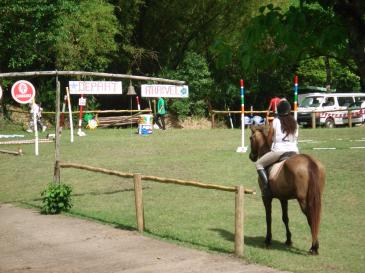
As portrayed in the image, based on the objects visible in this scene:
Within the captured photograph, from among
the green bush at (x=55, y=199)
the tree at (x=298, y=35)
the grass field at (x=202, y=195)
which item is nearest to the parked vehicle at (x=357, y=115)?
the grass field at (x=202, y=195)

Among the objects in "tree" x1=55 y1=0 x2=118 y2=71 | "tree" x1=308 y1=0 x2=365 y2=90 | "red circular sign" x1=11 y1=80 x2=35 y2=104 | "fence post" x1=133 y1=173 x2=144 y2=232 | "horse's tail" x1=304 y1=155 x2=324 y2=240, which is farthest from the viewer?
"tree" x1=55 y1=0 x2=118 y2=71

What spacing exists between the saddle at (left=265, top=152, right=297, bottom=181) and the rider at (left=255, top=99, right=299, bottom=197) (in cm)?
4

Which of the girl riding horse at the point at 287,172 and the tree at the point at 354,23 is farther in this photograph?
the girl riding horse at the point at 287,172

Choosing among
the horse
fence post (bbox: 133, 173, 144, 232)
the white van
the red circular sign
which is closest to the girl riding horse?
the horse

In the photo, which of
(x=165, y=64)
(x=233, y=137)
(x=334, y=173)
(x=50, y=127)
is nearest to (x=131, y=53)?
(x=165, y=64)

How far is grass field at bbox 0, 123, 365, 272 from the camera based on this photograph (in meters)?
10.2

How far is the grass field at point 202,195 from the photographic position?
33.5 feet

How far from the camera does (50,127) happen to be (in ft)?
139

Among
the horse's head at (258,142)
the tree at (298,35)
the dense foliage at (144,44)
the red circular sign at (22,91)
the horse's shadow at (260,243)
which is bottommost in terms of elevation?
the horse's shadow at (260,243)

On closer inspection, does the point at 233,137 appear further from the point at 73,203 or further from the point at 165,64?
the point at 165,64

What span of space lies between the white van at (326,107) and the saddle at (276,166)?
29978mm

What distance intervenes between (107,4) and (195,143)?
18657 mm

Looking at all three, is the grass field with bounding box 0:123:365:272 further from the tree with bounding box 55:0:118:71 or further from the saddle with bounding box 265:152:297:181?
the tree with bounding box 55:0:118:71

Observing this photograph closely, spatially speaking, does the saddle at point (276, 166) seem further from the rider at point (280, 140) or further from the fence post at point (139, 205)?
the fence post at point (139, 205)
